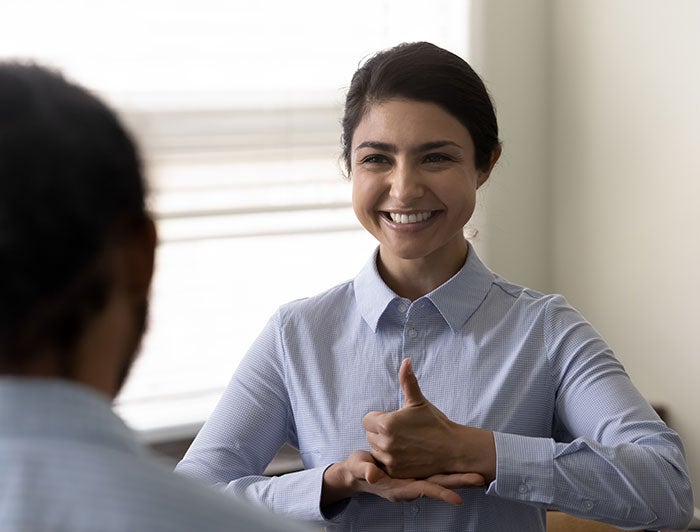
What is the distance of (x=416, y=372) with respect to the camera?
1994 millimetres

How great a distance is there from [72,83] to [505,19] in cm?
314

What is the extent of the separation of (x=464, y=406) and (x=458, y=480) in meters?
0.21

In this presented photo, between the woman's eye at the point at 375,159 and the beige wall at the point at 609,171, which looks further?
the beige wall at the point at 609,171

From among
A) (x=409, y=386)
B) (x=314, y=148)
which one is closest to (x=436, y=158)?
(x=409, y=386)

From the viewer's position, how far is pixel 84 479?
0.66m

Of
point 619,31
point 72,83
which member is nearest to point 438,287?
point 72,83

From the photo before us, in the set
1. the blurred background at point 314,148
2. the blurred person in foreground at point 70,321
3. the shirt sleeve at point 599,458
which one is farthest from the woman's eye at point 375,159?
the blurred person in foreground at point 70,321

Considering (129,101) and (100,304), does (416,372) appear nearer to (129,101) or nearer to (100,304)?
(100,304)

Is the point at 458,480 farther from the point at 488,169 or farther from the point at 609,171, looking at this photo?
the point at 609,171

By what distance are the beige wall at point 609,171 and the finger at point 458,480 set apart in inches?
67.5

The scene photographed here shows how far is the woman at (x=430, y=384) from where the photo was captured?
182 centimetres

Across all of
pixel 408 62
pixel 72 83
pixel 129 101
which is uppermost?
pixel 72 83

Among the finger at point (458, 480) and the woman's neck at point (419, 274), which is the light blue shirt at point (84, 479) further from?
the woman's neck at point (419, 274)

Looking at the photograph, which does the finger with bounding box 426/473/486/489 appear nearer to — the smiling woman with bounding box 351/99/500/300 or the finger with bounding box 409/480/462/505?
the finger with bounding box 409/480/462/505
